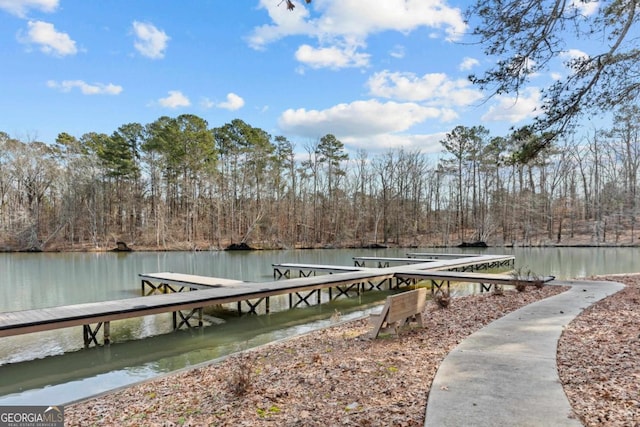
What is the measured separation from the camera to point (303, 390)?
12.3 ft

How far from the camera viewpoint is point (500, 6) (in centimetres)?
659

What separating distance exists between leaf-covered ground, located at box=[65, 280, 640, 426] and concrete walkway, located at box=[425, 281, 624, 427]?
0.18m

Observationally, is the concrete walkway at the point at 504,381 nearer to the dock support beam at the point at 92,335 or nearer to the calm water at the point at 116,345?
the calm water at the point at 116,345

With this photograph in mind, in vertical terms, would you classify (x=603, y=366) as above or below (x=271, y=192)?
below

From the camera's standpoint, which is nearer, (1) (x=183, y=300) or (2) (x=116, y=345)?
(2) (x=116, y=345)

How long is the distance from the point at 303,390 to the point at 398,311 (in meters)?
2.34

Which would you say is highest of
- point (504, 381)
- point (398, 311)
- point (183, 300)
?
point (398, 311)

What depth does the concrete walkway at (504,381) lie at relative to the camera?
9.49 ft

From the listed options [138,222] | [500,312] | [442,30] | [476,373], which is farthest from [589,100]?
[138,222]

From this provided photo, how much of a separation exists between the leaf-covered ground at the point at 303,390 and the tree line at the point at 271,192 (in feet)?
117

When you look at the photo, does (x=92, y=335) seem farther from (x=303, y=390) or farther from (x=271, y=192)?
(x=271, y=192)

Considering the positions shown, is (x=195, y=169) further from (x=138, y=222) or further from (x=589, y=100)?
(x=589, y=100)

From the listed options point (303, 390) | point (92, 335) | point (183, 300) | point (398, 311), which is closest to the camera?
point (303, 390)

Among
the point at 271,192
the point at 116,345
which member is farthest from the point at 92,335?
the point at 271,192
